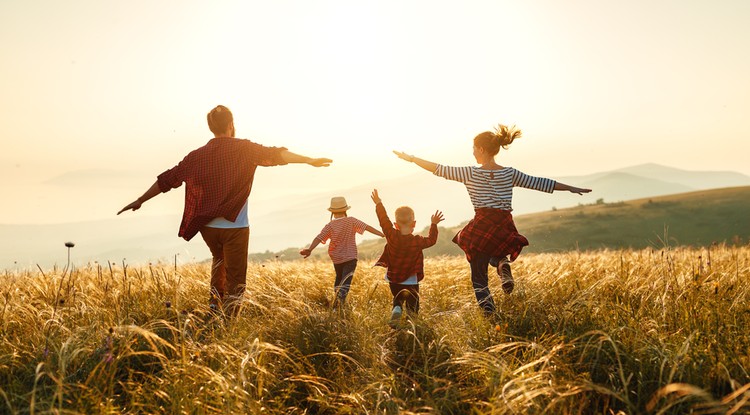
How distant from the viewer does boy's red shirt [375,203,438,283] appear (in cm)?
647

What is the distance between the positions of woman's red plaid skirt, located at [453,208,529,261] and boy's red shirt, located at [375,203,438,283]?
521 millimetres

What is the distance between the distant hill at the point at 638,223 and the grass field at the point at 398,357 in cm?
3908

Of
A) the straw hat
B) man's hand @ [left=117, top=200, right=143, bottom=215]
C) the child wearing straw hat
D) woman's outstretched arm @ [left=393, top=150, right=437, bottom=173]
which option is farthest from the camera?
the straw hat

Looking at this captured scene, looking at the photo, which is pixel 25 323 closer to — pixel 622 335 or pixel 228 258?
pixel 228 258

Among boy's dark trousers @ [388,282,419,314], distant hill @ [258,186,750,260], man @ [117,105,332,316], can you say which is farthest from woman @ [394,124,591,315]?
distant hill @ [258,186,750,260]

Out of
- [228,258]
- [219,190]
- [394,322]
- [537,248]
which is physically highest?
[219,190]

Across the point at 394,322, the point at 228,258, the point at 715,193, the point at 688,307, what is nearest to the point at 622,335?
the point at 688,307

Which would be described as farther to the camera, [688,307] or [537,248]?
[537,248]

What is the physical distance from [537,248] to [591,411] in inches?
1828

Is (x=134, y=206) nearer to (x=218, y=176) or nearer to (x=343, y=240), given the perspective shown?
(x=218, y=176)

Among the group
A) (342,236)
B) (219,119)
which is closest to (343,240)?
(342,236)

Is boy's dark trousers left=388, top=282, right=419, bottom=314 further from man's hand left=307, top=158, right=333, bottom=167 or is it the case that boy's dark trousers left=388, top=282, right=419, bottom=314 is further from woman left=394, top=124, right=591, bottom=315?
man's hand left=307, top=158, right=333, bottom=167

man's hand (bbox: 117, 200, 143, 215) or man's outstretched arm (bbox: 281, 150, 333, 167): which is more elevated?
man's outstretched arm (bbox: 281, 150, 333, 167)

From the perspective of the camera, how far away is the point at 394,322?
523cm
